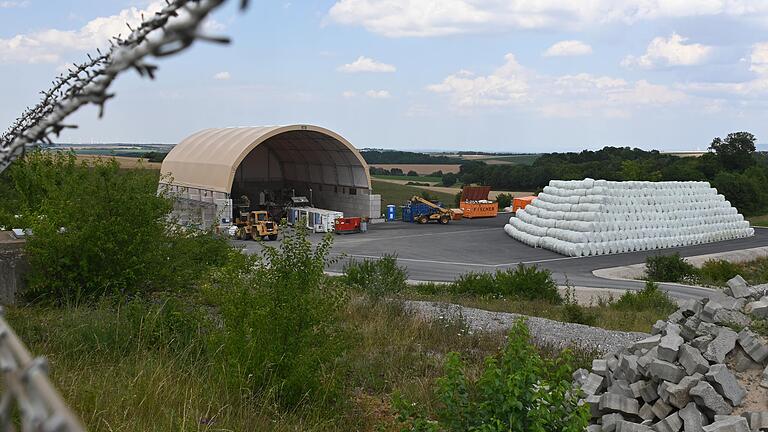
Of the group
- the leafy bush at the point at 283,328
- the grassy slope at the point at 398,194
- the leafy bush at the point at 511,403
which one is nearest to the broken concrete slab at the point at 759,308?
the leafy bush at the point at 511,403

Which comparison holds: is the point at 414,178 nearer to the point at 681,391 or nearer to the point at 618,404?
the point at 618,404

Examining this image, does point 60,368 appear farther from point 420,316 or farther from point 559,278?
point 559,278

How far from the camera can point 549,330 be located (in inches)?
558

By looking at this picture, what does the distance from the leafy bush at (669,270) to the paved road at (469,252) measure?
7.22 ft

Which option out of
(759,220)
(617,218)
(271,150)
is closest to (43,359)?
(617,218)

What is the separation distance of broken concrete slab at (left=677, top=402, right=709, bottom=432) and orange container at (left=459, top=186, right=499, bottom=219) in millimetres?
44617

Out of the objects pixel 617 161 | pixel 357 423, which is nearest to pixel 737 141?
pixel 617 161

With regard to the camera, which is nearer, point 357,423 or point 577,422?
point 577,422

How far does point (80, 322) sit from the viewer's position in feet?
29.6

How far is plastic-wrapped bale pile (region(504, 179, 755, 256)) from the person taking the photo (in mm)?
36188

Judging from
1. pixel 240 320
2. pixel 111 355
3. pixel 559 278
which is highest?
→ pixel 240 320

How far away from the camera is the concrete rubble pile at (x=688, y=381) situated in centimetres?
777

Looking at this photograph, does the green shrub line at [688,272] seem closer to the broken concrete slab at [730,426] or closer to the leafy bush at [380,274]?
the leafy bush at [380,274]

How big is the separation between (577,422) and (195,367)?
409cm
